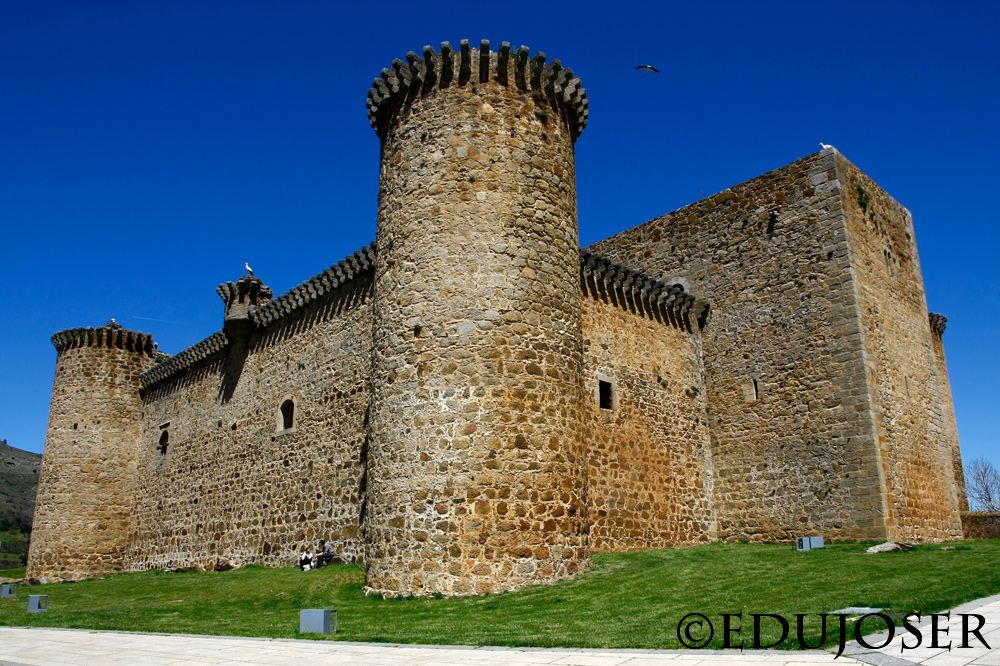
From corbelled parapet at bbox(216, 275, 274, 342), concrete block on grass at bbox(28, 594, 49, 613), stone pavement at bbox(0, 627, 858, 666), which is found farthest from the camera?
corbelled parapet at bbox(216, 275, 274, 342)

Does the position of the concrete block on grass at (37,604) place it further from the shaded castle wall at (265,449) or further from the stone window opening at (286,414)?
the stone window opening at (286,414)

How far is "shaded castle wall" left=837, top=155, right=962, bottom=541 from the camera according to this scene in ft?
51.1

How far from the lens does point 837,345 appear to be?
1593 centimetres

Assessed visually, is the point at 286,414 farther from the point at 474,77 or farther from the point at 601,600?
the point at 601,600

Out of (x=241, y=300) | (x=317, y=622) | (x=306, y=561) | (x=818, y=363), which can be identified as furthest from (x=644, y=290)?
(x=317, y=622)

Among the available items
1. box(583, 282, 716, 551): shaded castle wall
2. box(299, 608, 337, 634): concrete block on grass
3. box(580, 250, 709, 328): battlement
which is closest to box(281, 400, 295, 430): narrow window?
box(583, 282, 716, 551): shaded castle wall

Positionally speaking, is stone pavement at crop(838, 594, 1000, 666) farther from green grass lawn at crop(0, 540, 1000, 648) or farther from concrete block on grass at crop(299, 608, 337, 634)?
concrete block on grass at crop(299, 608, 337, 634)

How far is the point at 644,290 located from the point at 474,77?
6.75m

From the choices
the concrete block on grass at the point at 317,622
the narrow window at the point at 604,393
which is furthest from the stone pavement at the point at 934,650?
the narrow window at the point at 604,393

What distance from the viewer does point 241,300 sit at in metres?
20.7

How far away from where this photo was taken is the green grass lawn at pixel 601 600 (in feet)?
23.9

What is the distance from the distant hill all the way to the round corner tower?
3187cm

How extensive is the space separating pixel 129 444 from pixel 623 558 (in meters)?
19.1

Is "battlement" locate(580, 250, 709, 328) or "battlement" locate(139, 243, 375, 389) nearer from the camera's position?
"battlement" locate(580, 250, 709, 328)
